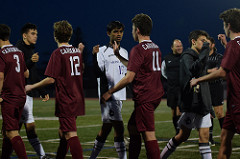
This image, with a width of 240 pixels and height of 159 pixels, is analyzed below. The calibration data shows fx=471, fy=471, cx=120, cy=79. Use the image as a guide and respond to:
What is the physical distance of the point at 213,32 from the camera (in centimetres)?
13712

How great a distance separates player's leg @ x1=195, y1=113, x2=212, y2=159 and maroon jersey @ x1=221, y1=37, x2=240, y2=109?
3.68ft

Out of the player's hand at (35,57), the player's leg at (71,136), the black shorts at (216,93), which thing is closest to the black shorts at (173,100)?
the black shorts at (216,93)

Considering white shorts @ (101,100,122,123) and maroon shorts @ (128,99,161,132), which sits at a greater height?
maroon shorts @ (128,99,161,132)

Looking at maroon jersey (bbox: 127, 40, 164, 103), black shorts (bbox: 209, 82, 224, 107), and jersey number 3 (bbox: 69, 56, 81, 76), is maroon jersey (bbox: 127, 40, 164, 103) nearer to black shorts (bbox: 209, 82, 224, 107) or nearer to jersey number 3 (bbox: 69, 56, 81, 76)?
jersey number 3 (bbox: 69, 56, 81, 76)

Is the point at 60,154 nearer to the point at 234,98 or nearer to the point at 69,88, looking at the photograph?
the point at 69,88

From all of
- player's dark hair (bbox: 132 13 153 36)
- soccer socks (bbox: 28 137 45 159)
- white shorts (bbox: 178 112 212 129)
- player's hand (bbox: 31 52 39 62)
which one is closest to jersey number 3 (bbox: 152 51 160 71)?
player's dark hair (bbox: 132 13 153 36)

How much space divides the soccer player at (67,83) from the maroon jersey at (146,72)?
31.1 inches

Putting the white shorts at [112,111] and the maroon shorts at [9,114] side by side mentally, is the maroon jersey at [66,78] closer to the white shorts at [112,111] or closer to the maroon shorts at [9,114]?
the maroon shorts at [9,114]

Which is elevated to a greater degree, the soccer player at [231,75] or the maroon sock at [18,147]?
the soccer player at [231,75]

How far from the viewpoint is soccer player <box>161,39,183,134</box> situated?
12109 mm

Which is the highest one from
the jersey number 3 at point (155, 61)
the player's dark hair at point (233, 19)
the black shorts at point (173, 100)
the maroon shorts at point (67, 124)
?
the player's dark hair at point (233, 19)

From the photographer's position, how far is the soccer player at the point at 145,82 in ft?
20.5


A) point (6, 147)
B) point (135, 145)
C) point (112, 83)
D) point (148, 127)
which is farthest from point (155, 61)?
point (6, 147)

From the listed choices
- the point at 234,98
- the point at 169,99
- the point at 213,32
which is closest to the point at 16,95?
the point at 234,98
